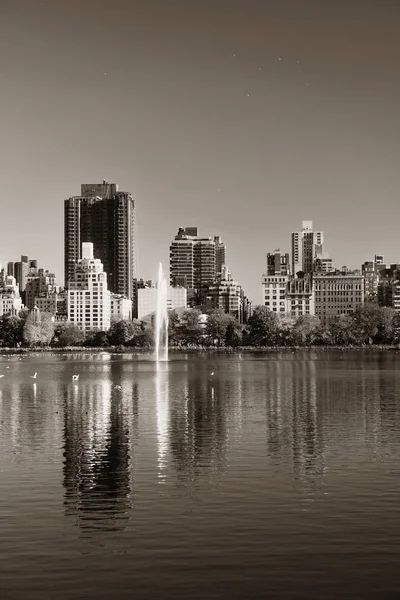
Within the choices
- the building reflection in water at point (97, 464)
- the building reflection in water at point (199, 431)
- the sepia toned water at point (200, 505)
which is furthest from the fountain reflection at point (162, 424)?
the building reflection in water at point (97, 464)

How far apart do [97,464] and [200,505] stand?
37.5ft

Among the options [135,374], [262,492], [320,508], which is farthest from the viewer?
[135,374]

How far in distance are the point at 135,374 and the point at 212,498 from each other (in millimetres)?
108403

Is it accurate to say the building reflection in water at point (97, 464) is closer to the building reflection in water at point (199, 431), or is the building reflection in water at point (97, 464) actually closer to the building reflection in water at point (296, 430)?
the building reflection in water at point (199, 431)

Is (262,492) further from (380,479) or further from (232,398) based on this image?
(232,398)

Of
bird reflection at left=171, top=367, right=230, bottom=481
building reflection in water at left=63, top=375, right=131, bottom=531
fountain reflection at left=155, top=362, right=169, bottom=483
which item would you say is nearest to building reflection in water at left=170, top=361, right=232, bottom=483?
bird reflection at left=171, top=367, right=230, bottom=481

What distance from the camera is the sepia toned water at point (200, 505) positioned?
3019 centimetres

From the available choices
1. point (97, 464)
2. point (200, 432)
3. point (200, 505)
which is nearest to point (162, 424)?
point (200, 432)

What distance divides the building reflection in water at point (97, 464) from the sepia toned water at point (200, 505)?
108mm

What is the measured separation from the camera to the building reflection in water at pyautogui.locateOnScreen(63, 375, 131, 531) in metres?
38.4

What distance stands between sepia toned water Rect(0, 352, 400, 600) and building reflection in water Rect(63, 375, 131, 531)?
108 mm

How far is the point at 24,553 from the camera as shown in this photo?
32.7 metres

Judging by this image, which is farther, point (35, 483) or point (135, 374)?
point (135, 374)

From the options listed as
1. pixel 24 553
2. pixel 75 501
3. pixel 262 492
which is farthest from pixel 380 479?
pixel 24 553
